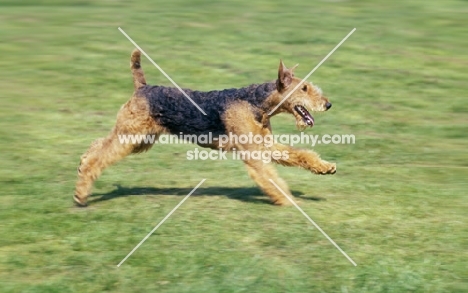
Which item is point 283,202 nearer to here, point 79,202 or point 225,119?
point 225,119

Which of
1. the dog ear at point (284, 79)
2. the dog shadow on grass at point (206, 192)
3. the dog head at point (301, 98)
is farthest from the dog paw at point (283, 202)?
the dog ear at point (284, 79)

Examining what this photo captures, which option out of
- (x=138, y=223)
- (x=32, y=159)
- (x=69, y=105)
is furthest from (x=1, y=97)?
(x=138, y=223)

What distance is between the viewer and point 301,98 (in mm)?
8250

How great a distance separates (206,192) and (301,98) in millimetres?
1586

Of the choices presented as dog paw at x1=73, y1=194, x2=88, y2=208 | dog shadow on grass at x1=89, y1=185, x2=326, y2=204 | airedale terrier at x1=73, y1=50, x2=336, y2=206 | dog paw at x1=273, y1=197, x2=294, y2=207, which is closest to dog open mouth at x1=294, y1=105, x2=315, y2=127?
airedale terrier at x1=73, y1=50, x2=336, y2=206

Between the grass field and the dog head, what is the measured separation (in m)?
0.96

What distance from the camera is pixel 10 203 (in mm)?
8633

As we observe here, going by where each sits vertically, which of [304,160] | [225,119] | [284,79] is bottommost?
[304,160]

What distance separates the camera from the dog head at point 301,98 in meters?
8.23

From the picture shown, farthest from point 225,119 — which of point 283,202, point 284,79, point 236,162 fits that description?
point 236,162

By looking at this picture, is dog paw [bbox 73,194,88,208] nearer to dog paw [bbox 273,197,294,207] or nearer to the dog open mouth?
dog paw [bbox 273,197,294,207]

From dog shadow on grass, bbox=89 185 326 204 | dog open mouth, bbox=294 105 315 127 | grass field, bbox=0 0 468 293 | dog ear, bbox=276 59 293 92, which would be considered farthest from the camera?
dog shadow on grass, bbox=89 185 326 204

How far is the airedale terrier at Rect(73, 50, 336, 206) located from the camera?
8250 mm

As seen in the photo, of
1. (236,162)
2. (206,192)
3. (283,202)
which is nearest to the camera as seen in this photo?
(283,202)
